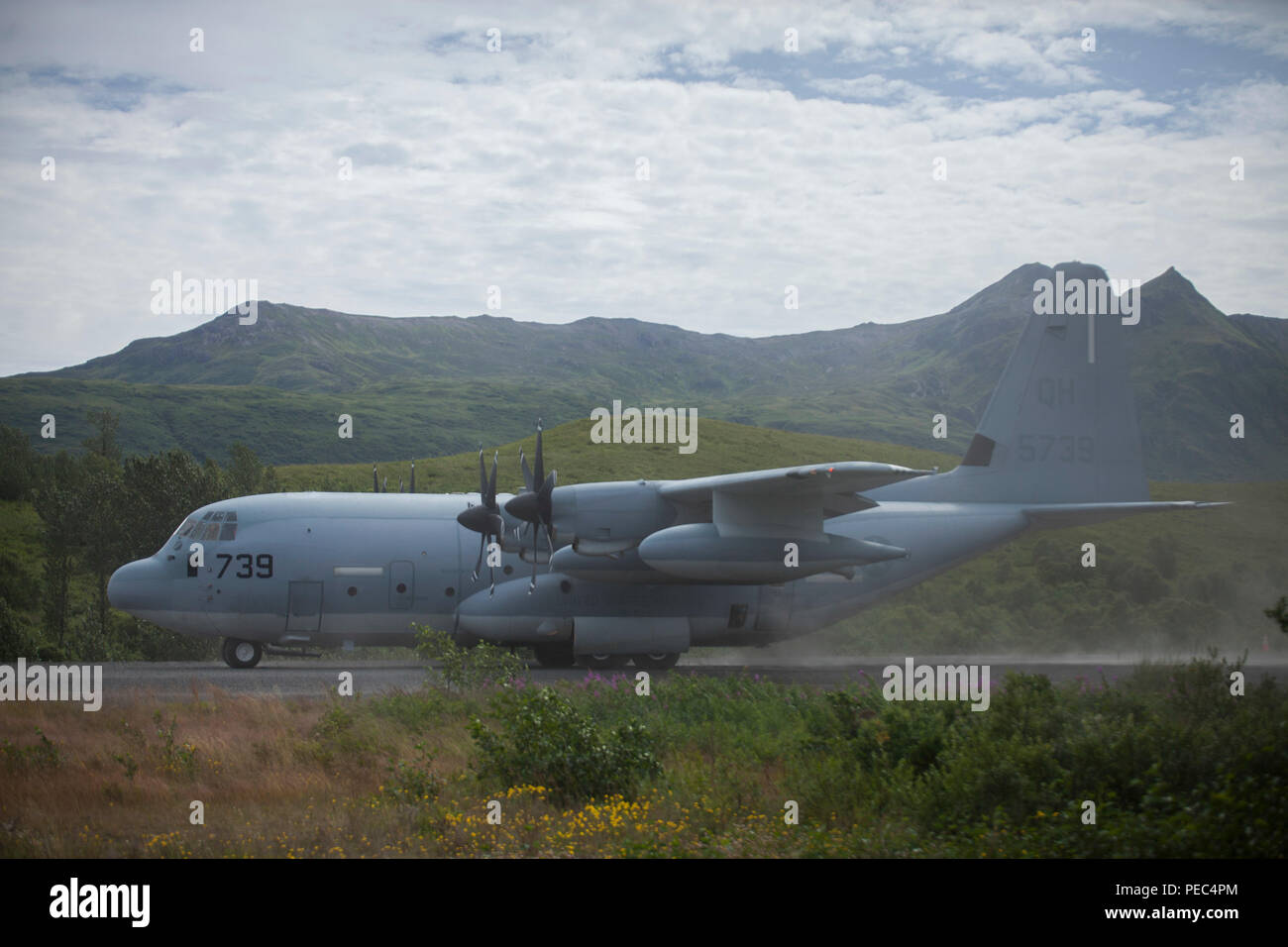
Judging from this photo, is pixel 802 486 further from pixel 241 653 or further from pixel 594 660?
pixel 241 653

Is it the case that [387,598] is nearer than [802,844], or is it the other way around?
[802,844]

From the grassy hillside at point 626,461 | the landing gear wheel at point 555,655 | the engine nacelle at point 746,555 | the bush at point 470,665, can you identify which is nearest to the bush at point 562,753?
the bush at point 470,665

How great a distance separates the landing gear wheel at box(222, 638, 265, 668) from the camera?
75.8 feet

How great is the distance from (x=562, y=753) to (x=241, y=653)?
14092mm

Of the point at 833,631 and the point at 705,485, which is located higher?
the point at 705,485

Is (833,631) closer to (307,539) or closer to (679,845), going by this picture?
(307,539)

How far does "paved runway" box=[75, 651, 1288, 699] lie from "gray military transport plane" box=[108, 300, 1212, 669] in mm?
887

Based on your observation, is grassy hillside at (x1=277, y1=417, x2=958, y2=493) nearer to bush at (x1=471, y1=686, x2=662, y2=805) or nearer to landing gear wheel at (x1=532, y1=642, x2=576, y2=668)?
landing gear wheel at (x1=532, y1=642, x2=576, y2=668)

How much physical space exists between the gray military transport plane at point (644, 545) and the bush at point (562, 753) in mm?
8214

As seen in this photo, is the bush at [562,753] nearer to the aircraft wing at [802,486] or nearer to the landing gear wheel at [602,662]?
the aircraft wing at [802,486]

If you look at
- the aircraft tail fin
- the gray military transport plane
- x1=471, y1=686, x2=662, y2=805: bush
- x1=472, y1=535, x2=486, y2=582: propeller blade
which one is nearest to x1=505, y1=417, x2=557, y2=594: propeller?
the gray military transport plane

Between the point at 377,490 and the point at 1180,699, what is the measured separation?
743 inches
